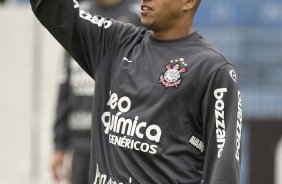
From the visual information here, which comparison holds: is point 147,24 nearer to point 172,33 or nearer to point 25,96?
point 172,33

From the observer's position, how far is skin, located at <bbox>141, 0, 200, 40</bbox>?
191 inches

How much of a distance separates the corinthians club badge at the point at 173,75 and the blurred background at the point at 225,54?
4464mm

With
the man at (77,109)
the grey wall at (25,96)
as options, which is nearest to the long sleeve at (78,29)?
the man at (77,109)

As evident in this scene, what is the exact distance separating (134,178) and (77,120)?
3113 millimetres

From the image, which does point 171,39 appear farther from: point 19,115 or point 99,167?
point 19,115

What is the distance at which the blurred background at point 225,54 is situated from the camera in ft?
30.3

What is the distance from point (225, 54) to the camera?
922 cm

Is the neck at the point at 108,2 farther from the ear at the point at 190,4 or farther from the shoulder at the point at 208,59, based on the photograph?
the shoulder at the point at 208,59

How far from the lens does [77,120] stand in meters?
7.82

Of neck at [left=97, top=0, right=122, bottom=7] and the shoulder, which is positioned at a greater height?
neck at [left=97, top=0, right=122, bottom=7]

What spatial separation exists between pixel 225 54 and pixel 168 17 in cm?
438

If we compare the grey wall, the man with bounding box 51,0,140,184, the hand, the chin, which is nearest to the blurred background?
the grey wall

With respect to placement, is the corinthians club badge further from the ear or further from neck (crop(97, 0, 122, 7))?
neck (crop(97, 0, 122, 7))

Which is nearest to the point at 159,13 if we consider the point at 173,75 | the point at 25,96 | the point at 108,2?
the point at 173,75
